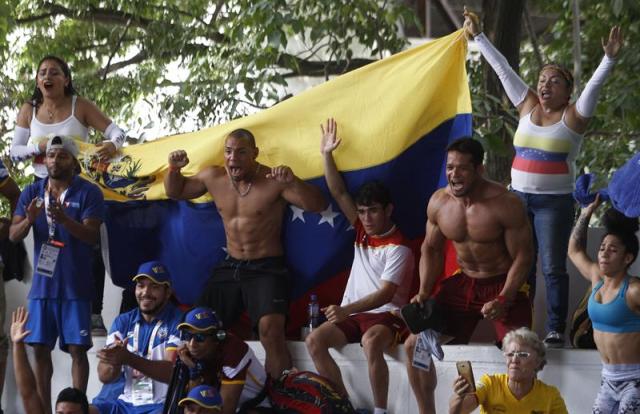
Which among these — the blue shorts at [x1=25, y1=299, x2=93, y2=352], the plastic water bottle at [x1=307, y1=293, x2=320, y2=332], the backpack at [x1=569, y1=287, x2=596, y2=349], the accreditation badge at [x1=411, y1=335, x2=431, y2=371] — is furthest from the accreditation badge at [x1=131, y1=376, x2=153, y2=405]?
the backpack at [x1=569, y1=287, x2=596, y2=349]

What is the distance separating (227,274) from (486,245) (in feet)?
6.47

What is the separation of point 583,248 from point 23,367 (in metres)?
3.62

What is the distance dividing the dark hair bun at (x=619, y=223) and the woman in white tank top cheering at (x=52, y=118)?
3.70m

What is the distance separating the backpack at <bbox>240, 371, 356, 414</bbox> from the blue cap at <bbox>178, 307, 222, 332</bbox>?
1.86ft

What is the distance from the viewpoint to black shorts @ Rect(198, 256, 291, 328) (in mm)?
8492

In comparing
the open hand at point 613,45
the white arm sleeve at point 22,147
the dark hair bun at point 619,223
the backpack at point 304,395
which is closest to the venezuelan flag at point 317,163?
the white arm sleeve at point 22,147

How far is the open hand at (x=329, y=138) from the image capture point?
8742 mm

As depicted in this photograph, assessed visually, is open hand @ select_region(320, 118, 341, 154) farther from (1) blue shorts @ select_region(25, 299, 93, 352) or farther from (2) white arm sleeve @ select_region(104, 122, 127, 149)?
(1) blue shorts @ select_region(25, 299, 93, 352)

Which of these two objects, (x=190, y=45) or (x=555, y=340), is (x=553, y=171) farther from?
(x=190, y=45)

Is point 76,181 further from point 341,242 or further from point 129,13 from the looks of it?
point 129,13

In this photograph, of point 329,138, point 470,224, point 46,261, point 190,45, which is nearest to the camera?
point 470,224

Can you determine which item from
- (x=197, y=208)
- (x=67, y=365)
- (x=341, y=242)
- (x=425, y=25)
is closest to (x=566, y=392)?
(x=341, y=242)

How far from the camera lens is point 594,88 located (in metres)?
7.73

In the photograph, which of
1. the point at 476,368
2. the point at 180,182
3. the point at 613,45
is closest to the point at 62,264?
the point at 180,182
